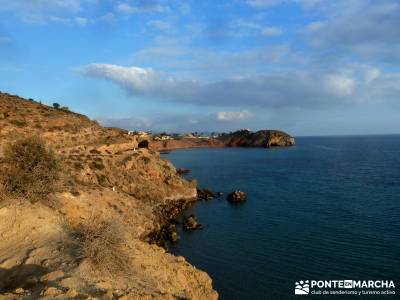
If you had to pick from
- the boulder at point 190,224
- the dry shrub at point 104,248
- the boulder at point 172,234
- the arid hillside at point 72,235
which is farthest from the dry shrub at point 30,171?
the boulder at point 190,224

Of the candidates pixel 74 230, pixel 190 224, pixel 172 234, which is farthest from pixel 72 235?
pixel 190 224

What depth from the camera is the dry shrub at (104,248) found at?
2131cm

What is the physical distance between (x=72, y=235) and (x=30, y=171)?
28.9 ft

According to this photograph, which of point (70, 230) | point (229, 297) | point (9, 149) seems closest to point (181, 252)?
point (229, 297)

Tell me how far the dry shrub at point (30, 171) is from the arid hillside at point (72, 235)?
71 mm

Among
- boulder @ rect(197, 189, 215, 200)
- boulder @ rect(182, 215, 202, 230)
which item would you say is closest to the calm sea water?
boulder @ rect(182, 215, 202, 230)

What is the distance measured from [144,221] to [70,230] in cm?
2061

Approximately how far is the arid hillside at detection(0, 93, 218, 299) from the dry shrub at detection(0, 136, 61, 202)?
0.23 ft

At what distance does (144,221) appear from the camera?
47.0 m

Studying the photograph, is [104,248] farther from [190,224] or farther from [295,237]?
[190,224]

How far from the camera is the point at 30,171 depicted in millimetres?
31031

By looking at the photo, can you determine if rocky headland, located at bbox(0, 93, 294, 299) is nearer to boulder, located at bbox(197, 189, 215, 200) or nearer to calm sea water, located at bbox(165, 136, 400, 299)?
calm sea water, located at bbox(165, 136, 400, 299)

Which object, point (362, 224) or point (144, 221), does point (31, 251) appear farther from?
point (362, 224)

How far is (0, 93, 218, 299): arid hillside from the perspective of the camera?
19.1m
